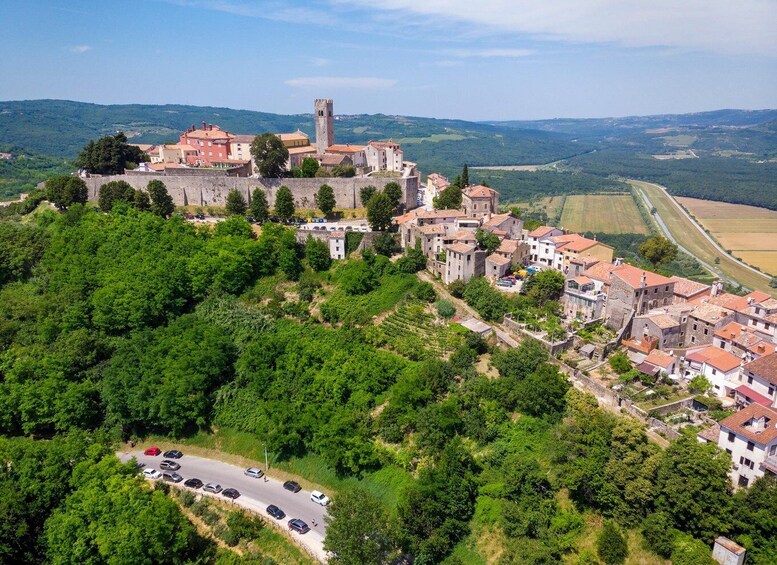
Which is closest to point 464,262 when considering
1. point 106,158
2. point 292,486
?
point 292,486

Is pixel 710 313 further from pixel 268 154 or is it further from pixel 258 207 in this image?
pixel 268 154

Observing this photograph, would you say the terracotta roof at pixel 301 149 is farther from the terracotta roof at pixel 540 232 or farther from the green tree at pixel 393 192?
the terracotta roof at pixel 540 232

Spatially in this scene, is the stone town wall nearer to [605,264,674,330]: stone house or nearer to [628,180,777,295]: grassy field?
[605,264,674,330]: stone house

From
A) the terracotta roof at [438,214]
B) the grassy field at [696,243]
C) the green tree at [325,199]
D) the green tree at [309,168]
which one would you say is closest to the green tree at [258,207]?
the green tree at [325,199]

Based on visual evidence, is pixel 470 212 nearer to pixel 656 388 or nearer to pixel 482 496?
pixel 656 388

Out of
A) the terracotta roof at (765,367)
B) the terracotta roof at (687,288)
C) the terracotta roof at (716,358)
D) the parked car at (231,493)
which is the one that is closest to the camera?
the terracotta roof at (765,367)
